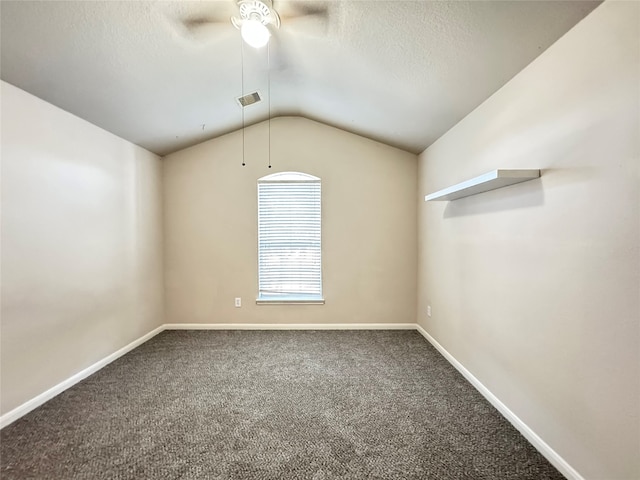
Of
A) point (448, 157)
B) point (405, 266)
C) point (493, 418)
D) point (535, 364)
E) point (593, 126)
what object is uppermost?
point (448, 157)

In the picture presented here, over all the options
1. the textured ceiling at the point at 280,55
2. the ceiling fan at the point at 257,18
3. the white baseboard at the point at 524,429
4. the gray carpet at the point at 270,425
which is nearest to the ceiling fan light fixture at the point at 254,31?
the ceiling fan at the point at 257,18

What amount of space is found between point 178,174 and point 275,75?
6.30 feet

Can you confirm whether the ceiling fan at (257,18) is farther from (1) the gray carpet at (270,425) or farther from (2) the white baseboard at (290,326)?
(2) the white baseboard at (290,326)

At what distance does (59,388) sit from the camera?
2.26 meters

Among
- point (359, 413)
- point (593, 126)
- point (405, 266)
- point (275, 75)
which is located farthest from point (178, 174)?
point (593, 126)

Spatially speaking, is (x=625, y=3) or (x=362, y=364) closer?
(x=625, y=3)

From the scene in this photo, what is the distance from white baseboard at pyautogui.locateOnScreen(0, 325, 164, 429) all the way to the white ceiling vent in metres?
2.87

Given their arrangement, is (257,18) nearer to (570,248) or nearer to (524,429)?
(570,248)

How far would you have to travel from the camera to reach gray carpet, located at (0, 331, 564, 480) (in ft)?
5.05

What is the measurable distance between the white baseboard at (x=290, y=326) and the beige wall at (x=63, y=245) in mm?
553

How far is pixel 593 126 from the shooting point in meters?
1.35

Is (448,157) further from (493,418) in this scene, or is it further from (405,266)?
(493,418)

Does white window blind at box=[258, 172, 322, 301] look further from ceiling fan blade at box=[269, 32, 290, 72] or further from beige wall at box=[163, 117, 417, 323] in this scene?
ceiling fan blade at box=[269, 32, 290, 72]

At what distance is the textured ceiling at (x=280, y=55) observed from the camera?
5.18 feet
